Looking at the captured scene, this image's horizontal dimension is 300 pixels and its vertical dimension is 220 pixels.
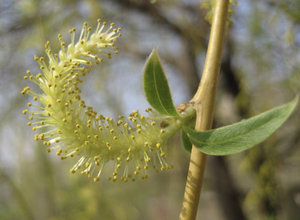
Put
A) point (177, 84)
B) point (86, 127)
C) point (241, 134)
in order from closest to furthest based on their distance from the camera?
1. point (241, 134)
2. point (86, 127)
3. point (177, 84)

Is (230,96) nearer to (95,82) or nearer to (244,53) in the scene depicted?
(244,53)

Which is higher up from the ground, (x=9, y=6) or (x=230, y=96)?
(x=9, y=6)

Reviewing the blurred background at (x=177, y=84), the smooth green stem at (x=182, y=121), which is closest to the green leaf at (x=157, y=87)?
the smooth green stem at (x=182, y=121)

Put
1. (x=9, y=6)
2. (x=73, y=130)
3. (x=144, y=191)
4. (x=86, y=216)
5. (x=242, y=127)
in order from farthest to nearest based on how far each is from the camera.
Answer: (x=144, y=191), (x=86, y=216), (x=9, y=6), (x=73, y=130), (x=242, y=127)

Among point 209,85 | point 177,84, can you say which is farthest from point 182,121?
point 177,84

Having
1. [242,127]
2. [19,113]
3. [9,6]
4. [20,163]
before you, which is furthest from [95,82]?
[242,127]

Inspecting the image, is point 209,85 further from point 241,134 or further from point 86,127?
point 86,127

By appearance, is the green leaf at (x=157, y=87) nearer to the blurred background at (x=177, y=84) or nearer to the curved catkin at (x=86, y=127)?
the curved catkin at (x=86, y=127)

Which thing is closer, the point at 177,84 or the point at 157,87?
the point at 157,87

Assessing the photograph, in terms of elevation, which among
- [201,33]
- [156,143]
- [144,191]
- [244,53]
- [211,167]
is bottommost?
[144,191]
